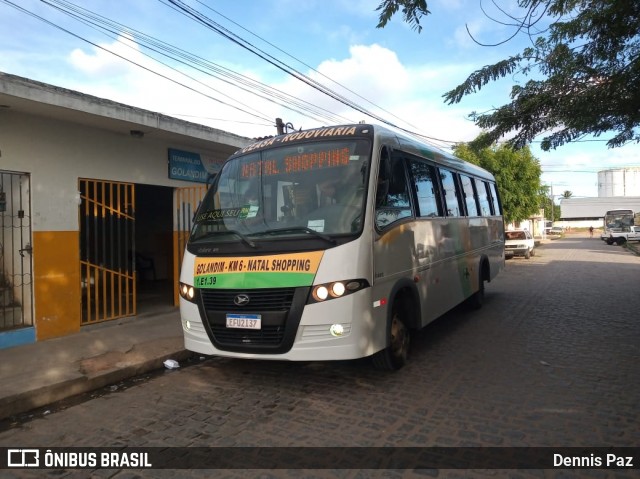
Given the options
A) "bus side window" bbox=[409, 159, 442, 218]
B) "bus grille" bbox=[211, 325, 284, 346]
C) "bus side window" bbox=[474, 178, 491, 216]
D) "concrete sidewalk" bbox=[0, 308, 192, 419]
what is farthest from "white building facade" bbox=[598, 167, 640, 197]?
"bus grille" bbox=[211, 325, 284, 346]

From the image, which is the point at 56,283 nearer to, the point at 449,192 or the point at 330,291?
the point at 330,291

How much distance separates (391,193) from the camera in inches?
196

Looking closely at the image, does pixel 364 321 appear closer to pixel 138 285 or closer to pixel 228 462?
pixel 228 462

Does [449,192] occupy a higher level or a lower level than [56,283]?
higher

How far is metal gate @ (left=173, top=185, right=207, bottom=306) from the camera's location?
8984mm

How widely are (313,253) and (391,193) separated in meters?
1.27

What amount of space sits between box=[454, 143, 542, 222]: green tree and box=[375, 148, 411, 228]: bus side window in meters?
17.0

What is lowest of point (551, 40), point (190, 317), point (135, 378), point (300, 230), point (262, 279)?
point (135, 378)

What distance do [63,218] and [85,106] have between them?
5.75 ft

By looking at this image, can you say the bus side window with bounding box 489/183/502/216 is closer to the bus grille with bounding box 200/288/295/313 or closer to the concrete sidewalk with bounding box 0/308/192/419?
the concrete sidewalk with bounding box 0/308/192/419

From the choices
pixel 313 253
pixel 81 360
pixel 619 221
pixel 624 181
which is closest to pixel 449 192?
pixel 313 253

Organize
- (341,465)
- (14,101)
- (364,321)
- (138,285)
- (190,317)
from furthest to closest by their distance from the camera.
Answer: (138,285) → (14,101) → (190,317) → (364,321) → (341,465)

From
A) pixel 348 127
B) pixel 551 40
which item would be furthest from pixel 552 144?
pixel 348 127

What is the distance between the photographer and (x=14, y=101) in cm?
574
